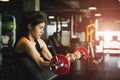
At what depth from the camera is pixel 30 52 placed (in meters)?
2.28

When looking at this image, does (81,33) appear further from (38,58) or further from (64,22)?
(38,58)

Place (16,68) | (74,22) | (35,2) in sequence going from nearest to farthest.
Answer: (16,68), (74,22), (35,2)

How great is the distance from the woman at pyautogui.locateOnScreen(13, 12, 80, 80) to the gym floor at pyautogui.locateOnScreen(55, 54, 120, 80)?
508 centimetres

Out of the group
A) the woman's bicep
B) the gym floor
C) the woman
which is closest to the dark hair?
the woman

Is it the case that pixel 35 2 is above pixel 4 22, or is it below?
above

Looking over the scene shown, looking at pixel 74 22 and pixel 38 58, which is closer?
pixel 38 58

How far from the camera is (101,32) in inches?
302

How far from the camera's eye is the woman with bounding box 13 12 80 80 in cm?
221

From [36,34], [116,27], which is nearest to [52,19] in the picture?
[116,27]

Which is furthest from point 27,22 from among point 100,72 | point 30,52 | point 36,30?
point 100,72

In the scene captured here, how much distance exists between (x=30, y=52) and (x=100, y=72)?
6080 millimetres

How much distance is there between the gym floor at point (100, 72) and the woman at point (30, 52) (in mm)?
5082

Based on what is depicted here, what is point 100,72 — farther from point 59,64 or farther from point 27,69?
point 27,69

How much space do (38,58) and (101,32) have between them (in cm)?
553
